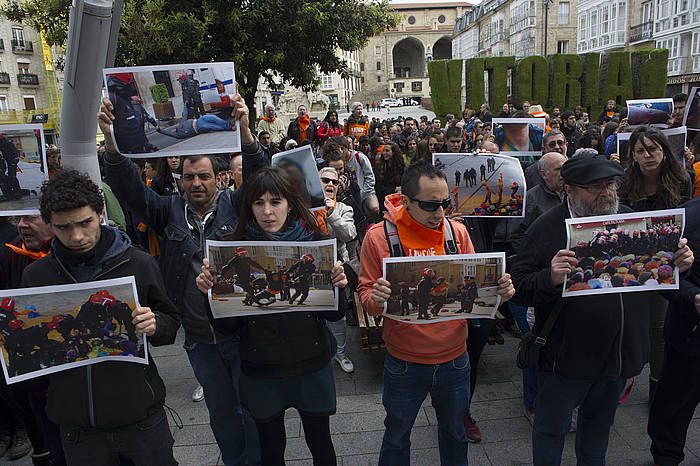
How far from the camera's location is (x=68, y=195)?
2.27m

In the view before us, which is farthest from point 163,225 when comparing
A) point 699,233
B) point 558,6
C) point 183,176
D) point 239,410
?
point 558,6

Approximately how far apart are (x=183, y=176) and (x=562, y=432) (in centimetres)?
259

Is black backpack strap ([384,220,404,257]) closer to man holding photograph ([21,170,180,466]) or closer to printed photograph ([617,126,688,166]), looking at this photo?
man holding photograph ([21,170,180,466])

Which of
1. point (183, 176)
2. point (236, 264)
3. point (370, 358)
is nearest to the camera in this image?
point (236, 264)

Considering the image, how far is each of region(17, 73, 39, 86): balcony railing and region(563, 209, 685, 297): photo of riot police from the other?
44.0 m

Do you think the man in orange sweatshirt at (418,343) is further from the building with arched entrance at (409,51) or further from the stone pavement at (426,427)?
the building with arched entrance at (409,51)

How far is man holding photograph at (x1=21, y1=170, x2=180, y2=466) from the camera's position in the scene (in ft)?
7.57

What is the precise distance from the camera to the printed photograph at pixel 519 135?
18.7ft

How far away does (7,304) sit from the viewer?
7.24ft

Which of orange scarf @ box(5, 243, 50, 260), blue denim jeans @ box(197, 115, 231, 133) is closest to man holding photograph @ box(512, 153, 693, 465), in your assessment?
blue denim jeans @ box(197, 115, 231, 133)

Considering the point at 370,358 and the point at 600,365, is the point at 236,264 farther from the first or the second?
the point at 370,358

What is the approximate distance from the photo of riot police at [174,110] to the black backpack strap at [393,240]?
0.96 metres

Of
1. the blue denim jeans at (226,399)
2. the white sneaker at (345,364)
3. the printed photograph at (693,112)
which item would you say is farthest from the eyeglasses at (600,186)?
the printed photograph at (693,112)

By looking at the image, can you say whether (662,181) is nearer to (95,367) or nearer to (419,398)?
(419,398)
